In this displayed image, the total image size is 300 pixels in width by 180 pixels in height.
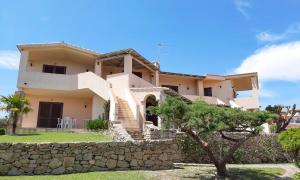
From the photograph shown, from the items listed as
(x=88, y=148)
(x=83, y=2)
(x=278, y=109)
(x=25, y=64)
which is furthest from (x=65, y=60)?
(x=278, y=109)

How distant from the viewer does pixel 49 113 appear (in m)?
24.9

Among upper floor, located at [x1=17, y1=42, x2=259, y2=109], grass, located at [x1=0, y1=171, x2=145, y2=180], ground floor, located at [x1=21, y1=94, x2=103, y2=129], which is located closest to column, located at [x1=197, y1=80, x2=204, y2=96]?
upper floor, located at [x1=17, y1=42, x2=259, y2=109]

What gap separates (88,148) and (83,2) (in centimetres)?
867

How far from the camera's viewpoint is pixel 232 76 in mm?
30719

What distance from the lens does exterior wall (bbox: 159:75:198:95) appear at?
2988 cm

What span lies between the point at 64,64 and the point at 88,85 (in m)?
5.04

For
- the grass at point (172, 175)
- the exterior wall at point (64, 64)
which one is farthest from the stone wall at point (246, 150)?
the exterior wall at point (64, 64)

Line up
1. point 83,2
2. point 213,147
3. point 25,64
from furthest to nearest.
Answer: point 25,64, point 213,147, point 83,2

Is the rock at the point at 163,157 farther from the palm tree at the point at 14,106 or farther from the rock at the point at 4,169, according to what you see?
the palm tree at the point at 14,106

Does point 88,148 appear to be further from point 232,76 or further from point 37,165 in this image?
point 232,76

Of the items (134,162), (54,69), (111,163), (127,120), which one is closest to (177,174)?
(134,162)

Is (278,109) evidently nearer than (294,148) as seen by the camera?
No

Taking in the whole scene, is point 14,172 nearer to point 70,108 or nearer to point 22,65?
point 22,65

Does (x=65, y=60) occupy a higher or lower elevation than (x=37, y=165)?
higher
